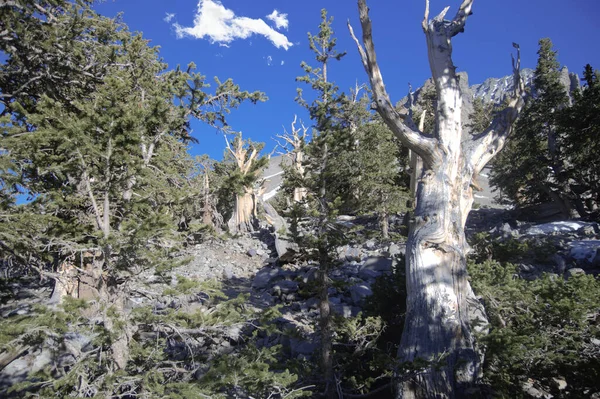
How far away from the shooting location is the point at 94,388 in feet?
11.1

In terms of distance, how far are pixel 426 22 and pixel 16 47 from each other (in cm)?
753

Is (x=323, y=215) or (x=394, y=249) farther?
(x=394, y=249)

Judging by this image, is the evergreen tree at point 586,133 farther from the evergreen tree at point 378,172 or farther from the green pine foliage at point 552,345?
the green pine foliage at point 552,345

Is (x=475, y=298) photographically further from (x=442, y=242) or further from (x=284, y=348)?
(x=284, y=348)

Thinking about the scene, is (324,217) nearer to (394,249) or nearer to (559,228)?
(394,249)

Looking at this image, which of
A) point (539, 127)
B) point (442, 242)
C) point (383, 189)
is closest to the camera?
point (442, 242)

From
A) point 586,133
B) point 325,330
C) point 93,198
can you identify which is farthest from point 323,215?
point 586,133

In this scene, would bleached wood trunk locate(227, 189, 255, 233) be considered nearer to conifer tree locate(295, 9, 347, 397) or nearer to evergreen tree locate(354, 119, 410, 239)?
evergreen tree locate(354, 119, 410, 239)

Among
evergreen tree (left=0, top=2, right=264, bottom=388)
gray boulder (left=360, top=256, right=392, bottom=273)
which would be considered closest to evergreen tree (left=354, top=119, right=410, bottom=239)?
gray boulder (left=360, top=256, right=392, bottom=273)

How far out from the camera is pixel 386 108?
5242 mm

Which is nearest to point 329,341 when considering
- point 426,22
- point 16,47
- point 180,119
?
point 180,119

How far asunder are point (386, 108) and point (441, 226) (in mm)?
2099

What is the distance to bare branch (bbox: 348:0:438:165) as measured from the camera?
521 cm

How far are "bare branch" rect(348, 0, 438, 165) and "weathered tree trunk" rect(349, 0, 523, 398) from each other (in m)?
0.02
